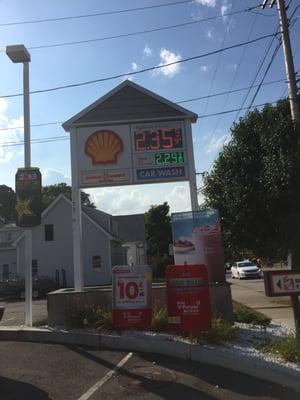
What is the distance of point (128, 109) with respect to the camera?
1402cm

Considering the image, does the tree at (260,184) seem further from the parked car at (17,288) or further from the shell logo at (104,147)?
the parked car at (17,288)

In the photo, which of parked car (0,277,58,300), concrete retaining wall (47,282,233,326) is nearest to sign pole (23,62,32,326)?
concrete retaining wall (47,282,233,326)

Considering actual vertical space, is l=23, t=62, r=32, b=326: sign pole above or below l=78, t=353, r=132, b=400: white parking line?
above

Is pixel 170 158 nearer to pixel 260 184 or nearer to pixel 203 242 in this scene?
pixel 203 242

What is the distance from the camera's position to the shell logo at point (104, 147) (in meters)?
13.7

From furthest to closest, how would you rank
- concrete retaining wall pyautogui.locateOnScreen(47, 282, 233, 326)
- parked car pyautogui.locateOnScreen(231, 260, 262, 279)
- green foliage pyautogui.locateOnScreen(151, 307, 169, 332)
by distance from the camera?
parked car pyautogui.locateOnScreen(231, 260, 262, 279)
concrete retaining wall pyautogui.locateOnScreen(47, 282, 233, 326)
green foliage pyautogui.locateOnScreen(151, 307, 169, 332)

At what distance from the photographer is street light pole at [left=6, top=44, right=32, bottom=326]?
12961 millimetres

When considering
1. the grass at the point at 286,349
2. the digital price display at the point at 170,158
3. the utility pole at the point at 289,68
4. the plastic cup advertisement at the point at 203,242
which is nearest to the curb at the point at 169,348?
the grass at the point at 286,349

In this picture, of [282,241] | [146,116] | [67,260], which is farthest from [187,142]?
[67,260]

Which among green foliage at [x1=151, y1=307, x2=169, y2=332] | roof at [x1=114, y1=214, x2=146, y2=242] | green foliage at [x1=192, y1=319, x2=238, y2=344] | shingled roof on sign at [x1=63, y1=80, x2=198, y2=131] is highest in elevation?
roof at [x1=114, y1=214, x2=146, y2=242]

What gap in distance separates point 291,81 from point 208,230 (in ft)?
23.0

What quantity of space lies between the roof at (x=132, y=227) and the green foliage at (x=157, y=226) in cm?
553

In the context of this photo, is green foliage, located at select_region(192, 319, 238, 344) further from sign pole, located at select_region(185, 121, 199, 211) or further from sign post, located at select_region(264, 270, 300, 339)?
sign pole, located at select_region(185, 121, 199, 211)

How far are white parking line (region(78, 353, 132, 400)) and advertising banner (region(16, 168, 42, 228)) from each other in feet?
14.9
